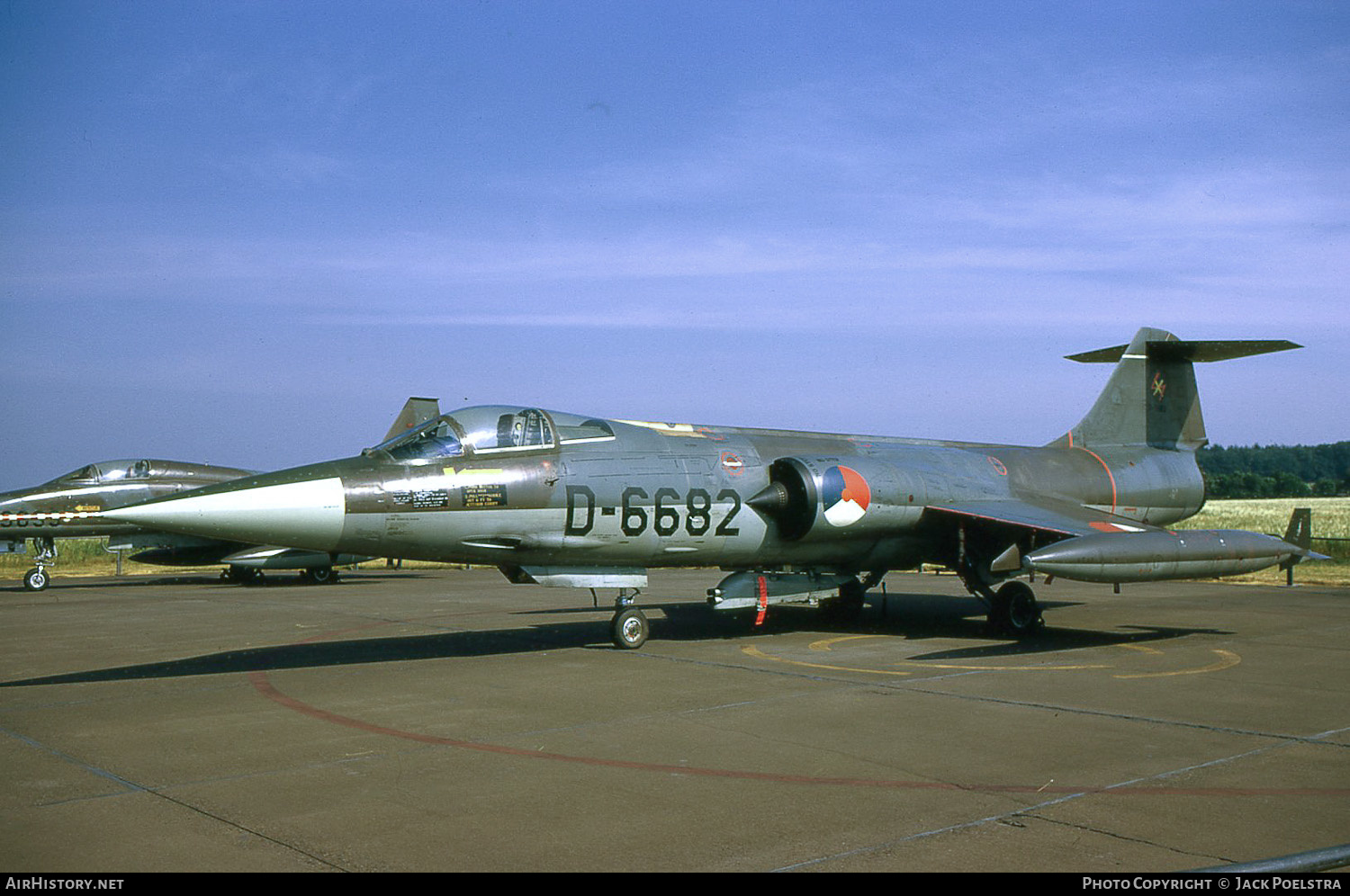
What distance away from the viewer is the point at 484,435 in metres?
11.3

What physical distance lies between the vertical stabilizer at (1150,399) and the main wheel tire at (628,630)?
9.38 m

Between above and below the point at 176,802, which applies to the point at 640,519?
above

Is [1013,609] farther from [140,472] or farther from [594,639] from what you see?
[140,472]

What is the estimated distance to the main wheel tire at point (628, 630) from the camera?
12.2 meters

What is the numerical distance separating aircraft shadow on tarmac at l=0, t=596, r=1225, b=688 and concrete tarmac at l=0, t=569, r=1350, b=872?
0.09 meters

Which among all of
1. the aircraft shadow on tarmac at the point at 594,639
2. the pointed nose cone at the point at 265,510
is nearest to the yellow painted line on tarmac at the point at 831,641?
the aircraft shadow on tarmac at the point at 594,639

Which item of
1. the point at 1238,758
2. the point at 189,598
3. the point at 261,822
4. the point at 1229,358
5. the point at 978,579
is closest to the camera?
the point at 261,822

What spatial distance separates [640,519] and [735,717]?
4030mm

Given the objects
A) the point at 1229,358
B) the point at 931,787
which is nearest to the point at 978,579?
the point at 1229,358

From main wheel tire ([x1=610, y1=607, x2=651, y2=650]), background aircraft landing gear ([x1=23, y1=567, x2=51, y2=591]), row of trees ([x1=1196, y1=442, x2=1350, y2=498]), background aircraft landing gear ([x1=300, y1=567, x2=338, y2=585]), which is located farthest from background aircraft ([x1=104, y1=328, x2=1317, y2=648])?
row of trees ([x1=1196, y1=442, x2=1350, y2=498])

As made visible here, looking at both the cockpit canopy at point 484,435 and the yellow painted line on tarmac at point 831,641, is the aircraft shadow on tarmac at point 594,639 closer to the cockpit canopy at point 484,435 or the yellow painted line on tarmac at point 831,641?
the yellow painted line on tarmac at point 831,641

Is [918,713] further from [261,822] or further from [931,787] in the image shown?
[261,822]

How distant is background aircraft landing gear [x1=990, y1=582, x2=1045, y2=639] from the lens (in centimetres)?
1371

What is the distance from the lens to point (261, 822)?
5582 millimetres
